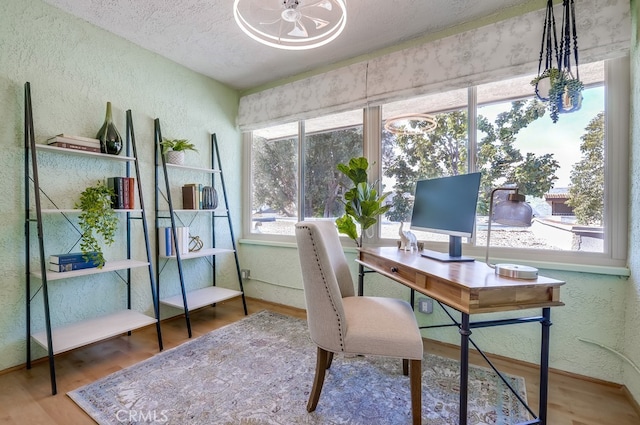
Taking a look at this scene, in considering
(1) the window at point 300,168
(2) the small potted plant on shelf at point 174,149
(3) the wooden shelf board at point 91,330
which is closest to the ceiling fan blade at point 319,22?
(1) the window at point 300,168

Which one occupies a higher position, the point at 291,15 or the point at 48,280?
the point at 291,15

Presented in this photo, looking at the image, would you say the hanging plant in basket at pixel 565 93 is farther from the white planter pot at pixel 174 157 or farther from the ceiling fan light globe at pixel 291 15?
the white planter pot at pixel 174 157

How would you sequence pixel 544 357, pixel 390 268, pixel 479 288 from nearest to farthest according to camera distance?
pixel 479 288, pixel 544 357, pixel 390 268

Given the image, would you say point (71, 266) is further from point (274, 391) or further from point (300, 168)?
point (300, 168)

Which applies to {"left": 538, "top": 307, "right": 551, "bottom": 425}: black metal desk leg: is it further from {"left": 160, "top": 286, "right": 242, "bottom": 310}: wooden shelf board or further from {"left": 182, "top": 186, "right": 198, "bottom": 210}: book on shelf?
{"left": 182, "top": 186, "right": 198, "bottom": 210}: book on shelf

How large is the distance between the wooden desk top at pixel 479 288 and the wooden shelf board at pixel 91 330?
2016mm

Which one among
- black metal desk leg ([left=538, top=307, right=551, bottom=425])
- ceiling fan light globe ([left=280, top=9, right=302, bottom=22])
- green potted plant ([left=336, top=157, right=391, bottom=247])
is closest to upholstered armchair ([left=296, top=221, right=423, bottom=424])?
black metal desk leg ([left=538, top=307, right=551, bottom=425])

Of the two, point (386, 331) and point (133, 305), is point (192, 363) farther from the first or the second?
point (386, 331)

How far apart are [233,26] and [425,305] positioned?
272 centimetres

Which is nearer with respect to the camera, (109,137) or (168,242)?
(109,137)

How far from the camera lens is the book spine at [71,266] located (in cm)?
195

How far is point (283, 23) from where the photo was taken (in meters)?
1.76

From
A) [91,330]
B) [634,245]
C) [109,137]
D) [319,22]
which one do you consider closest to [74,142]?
[109,137]

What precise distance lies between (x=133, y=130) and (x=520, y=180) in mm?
3083
